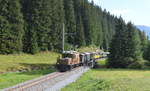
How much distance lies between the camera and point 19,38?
212 feet

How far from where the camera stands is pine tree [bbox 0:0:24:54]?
61.3 metres

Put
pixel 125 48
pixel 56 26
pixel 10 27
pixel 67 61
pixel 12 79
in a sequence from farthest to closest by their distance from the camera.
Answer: pixel 56 26 < pixel 10 27 < pixel 125 48 < pixel 67 61 < pixel 12 79

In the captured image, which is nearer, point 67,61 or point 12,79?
point 12,79

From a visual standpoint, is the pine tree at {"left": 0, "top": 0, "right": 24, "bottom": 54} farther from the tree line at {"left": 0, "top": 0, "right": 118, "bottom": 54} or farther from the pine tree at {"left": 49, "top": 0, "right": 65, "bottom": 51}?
the pine tree at {"left": 49, "top": 0, "right": 65, "bottom": 51}

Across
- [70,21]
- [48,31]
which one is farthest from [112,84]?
[70,21]

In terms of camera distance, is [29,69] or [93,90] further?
[29,69]

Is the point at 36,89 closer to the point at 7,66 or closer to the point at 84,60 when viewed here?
the point at 7,66

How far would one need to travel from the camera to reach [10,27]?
6381 centimetres

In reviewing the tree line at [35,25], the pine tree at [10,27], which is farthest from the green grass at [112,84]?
the tree line at [35,25]

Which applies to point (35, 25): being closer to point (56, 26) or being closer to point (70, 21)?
point (56, 26)

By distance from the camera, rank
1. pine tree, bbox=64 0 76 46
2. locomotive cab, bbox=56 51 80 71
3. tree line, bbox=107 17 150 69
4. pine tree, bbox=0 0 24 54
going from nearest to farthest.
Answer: locomotive cab, bbox=56 51 80 71, tree line, bbox=107 17 150 69, pine tree, bbox=0 0 24 54, pine tree, bbox=64 0 76 46

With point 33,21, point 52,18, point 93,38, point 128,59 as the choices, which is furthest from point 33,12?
point 93,38

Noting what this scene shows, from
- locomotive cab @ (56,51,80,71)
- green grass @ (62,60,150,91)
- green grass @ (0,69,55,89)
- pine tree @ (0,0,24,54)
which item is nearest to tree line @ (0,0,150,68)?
pine tree @ (0,0,24,54)

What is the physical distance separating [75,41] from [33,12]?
2742cm
